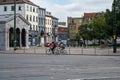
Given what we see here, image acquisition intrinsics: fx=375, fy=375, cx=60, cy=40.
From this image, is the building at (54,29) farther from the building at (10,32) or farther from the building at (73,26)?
the building at (10,32)

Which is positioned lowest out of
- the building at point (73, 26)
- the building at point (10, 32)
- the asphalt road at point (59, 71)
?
the asphalt road at point (59, 71)

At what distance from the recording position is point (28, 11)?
13138 centimetres

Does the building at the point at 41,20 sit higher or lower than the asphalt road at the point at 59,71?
higher

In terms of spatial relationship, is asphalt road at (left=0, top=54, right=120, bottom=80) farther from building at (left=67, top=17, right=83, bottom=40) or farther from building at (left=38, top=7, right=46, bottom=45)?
building at (left=67, top=17, right=83, bottom=40)

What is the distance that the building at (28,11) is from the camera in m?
129

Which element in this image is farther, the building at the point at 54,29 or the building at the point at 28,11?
the building at the point at 54,29

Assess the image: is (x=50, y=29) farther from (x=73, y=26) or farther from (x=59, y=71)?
(x=59, y=71)

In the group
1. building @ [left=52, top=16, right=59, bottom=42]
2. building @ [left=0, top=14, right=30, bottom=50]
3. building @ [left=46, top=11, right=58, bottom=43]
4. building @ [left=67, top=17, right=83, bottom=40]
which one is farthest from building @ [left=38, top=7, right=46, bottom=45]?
building @ [left=0, top=14, right=30, bottom=50]

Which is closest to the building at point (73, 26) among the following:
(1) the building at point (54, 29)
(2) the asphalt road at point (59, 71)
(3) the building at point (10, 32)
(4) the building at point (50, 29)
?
(1) the building at point (54, 29)

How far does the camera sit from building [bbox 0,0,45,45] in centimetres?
12875

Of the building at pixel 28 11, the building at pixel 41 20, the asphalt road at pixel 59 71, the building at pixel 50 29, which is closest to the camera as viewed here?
the asphalt road at pixel 59 71

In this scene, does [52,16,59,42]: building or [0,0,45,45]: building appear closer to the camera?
[0,0,45,45]: building

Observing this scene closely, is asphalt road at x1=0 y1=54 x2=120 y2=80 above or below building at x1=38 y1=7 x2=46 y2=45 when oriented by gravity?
below

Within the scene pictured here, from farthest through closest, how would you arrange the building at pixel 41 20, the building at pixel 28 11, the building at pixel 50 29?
the building at pixel 50 29 < the building at pixel 41 20 < the building at pixel 28 11
